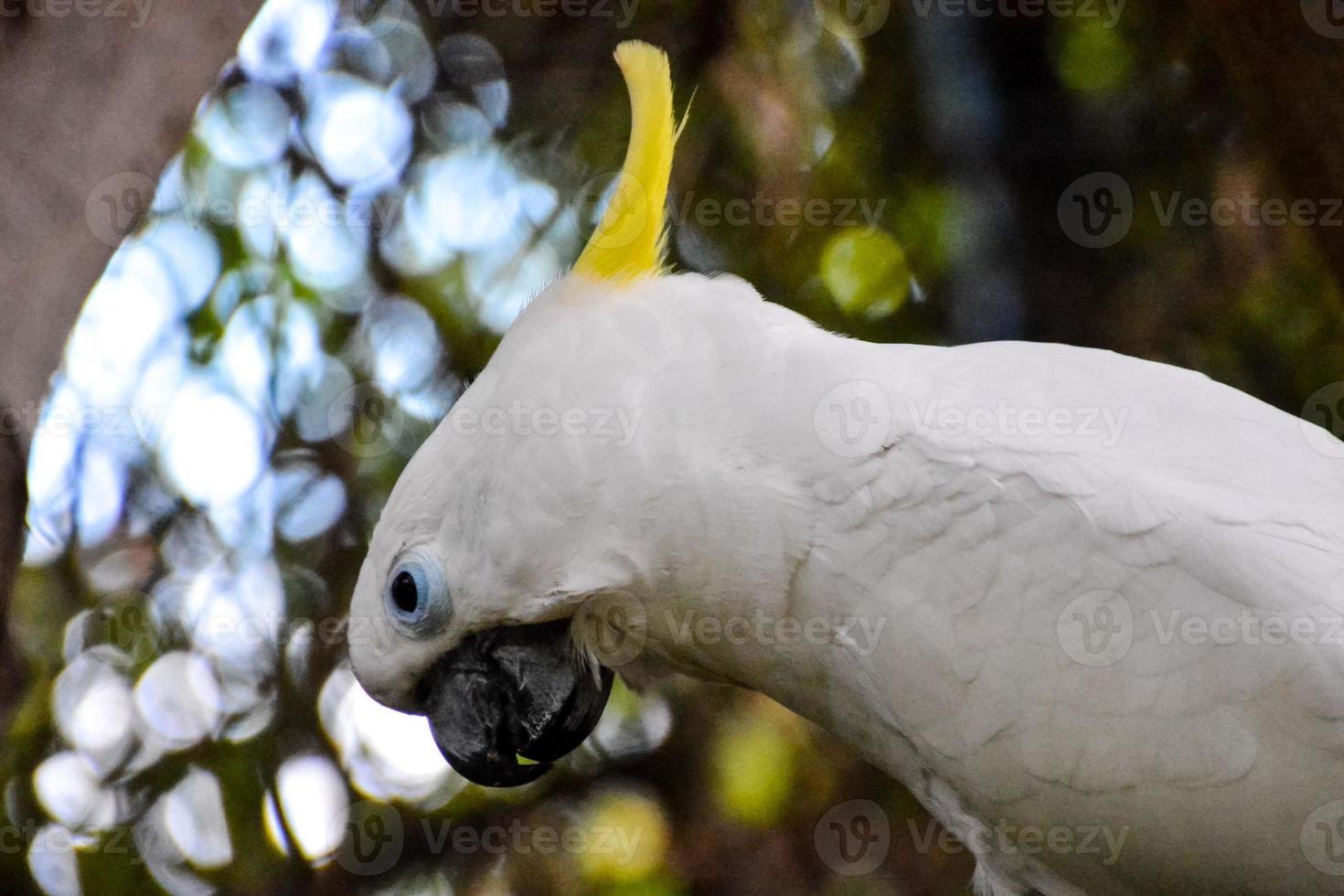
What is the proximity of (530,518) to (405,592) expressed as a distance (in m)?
0.24

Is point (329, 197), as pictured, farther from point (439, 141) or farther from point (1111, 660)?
point (1111, 660)

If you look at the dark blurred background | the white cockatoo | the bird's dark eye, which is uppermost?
the white cockatoo

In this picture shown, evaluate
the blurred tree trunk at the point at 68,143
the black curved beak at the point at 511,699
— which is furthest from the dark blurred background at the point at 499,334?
the black curved beak at the point at 511,699

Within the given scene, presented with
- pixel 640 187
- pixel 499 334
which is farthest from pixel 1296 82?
pixel 499 334

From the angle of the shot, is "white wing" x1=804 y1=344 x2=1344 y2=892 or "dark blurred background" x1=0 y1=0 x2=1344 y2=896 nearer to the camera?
"white wing" x1=804 y1=344 x2=1344 y2=892

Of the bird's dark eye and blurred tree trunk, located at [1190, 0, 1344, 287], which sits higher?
blurred tree trunk, located at [1190, 0, 1344, 287]

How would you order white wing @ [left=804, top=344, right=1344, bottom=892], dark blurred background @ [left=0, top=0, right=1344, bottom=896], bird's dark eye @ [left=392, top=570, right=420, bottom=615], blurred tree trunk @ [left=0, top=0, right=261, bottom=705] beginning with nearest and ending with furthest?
1. white wing @ [left=804, top=344, right=1344, bottom=892]
2. bird's dark eye @ [left=392, top=570, right=420, bottom=615]
3. blurred tree trunk @ [left=0, top=0, right=261, bottom=705]
4. dark blurred background @ [left=0, top=0, right=1344, bottom=896]

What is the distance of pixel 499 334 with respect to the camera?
3.16 metres

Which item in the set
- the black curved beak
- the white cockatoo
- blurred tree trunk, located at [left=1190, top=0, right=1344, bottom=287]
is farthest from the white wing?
blurred tree trunk, located at [left=1190, top=0, right=1344, bottom=287]

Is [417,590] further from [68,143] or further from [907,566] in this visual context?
[68,143]

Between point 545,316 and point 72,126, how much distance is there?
3.02 feet

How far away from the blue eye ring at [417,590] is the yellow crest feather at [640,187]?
1.48 ft

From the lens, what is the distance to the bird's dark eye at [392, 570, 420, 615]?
168cm

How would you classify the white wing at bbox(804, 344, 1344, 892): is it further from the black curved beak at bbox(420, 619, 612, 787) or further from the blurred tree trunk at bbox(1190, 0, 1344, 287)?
the blurred tree trunk at bbox(1190, 0, 1344, 287)
